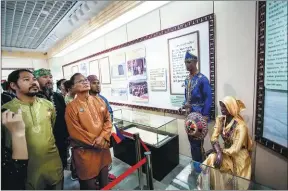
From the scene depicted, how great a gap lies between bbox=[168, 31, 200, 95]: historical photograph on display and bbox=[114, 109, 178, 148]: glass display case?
0.42m

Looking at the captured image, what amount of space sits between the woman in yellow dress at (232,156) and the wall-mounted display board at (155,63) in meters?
0.38

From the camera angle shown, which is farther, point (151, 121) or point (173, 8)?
point (151, 121)

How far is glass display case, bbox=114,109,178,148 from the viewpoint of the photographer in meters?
1.78

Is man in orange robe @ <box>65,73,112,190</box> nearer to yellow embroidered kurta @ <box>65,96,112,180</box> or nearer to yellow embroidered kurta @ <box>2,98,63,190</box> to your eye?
yellow embroidered kurta @ <box>65,96,112,180</box>

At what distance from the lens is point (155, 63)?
186 cm

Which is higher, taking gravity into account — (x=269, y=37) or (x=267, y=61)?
(x=269, y=37)

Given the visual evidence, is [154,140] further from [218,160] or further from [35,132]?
[35,132]

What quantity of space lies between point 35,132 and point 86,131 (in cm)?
33

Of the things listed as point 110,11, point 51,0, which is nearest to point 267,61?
point 110,11

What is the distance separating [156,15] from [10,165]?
1.94 m

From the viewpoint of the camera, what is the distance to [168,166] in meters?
1.78

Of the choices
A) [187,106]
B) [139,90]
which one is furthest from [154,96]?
[187,106]

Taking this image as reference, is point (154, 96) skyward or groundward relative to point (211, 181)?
skyward

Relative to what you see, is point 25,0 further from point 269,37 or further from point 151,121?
point 269,37
